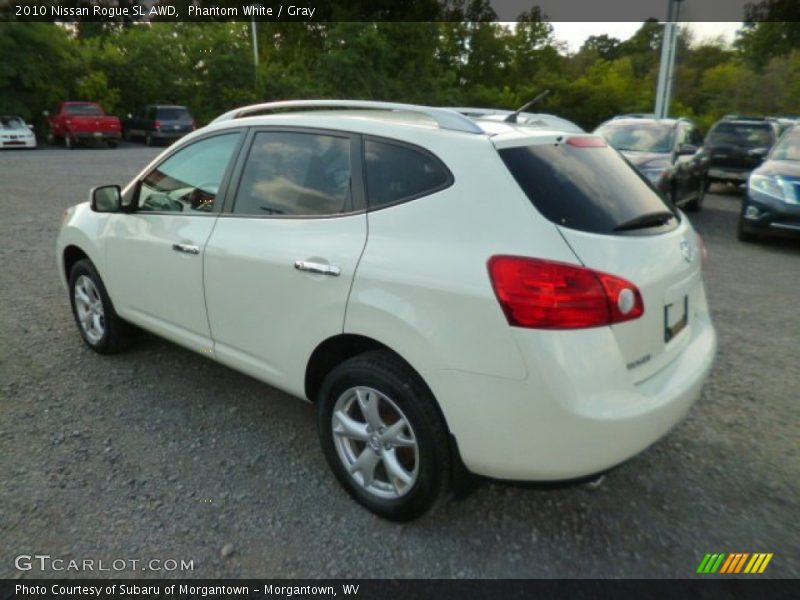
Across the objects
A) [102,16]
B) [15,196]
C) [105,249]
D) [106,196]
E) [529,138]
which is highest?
[102,16]

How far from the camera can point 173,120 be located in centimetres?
2605

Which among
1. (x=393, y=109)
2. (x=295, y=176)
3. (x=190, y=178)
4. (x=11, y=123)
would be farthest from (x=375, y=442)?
(x=11, y=123)

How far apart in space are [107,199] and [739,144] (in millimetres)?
13763

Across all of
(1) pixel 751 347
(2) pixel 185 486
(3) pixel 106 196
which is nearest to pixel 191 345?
(2) pixel 185 486

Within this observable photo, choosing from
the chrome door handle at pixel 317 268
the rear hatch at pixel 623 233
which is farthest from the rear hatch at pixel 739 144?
the chrome door handle at pixel 317 268

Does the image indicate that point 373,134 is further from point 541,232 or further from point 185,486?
point 185,486

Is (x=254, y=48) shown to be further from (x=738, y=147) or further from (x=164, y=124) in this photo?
(x=738, y=147)

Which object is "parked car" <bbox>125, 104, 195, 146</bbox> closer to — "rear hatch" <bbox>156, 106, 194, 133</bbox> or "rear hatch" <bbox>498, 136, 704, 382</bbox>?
"rear hatch" <bbox>156, 106, 194, 133</bbox>

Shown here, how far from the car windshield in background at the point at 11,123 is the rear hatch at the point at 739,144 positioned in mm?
23419

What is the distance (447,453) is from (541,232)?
923 millimetres

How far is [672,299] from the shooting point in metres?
2.46

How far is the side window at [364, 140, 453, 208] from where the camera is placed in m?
2.44

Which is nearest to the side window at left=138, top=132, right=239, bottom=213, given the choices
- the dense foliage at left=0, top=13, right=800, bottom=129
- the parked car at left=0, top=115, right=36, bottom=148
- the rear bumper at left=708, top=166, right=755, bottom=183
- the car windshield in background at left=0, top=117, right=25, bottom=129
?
the rear bumper at left=708, top=166, right=755, bottom=183

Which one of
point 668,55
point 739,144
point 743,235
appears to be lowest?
point 743,235
